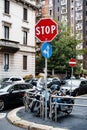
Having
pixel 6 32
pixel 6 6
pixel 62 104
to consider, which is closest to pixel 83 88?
pixel 62 104

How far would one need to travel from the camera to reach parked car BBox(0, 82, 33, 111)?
1672 cm

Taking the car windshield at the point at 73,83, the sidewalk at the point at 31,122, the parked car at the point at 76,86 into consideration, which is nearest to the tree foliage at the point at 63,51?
the parked car at the point at 76,86

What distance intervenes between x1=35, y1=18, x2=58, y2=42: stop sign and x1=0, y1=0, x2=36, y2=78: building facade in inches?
1097

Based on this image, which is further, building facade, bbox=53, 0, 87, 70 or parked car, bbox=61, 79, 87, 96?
building facade, bbox=53, 0, 87, 70

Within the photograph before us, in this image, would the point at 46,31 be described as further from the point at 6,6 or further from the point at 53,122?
the point at 6,6

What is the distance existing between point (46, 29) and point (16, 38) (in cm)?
3215

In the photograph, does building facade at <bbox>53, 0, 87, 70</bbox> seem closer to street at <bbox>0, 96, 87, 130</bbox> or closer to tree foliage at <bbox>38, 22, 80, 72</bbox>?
tree foliage at <bbox>38, 22, 80, 72</bbox>

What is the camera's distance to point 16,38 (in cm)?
4319

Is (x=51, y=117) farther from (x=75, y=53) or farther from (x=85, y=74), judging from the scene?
(x=85, y=74)

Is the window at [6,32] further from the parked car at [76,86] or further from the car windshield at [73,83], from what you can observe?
the car windshield at [73,83]

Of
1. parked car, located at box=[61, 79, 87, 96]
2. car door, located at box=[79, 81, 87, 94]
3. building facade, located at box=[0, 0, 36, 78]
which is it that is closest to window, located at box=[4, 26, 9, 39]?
building facade, located at box=[0, 0, 36, 78]

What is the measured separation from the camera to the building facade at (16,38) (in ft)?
133

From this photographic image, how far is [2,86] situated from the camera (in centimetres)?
1778

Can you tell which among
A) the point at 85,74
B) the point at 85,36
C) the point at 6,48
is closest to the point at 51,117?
the point at 6,48
